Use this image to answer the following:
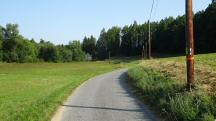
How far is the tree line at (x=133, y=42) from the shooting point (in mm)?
Answer: 113750

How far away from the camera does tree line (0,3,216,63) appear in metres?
114

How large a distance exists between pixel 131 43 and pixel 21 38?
140 ft

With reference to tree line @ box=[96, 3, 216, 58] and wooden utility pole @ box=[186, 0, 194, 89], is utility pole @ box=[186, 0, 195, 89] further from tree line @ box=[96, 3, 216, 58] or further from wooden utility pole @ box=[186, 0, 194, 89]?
tree line @ box=[96, 3, 216, 58]

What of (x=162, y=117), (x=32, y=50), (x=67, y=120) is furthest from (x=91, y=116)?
(x=32, y=50)

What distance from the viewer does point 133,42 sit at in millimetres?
180625

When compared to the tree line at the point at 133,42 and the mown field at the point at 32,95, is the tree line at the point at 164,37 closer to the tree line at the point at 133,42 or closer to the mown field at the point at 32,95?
the tree line at the point at 133,42

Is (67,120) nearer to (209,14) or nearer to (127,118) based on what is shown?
(127,118)

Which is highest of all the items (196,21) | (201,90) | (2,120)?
(196,21)

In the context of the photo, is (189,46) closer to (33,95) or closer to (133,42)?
(33,95)

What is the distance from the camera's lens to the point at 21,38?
17612cm

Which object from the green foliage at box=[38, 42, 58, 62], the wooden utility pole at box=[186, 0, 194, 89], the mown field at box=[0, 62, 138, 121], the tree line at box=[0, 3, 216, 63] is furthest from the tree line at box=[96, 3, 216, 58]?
the wooden utility pole at box=[186, 0, 194, 89]

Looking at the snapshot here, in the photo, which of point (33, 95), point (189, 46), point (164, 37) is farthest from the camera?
point (164, 37)

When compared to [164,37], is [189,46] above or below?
below

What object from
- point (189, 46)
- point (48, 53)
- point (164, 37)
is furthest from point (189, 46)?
point (48, 53)
